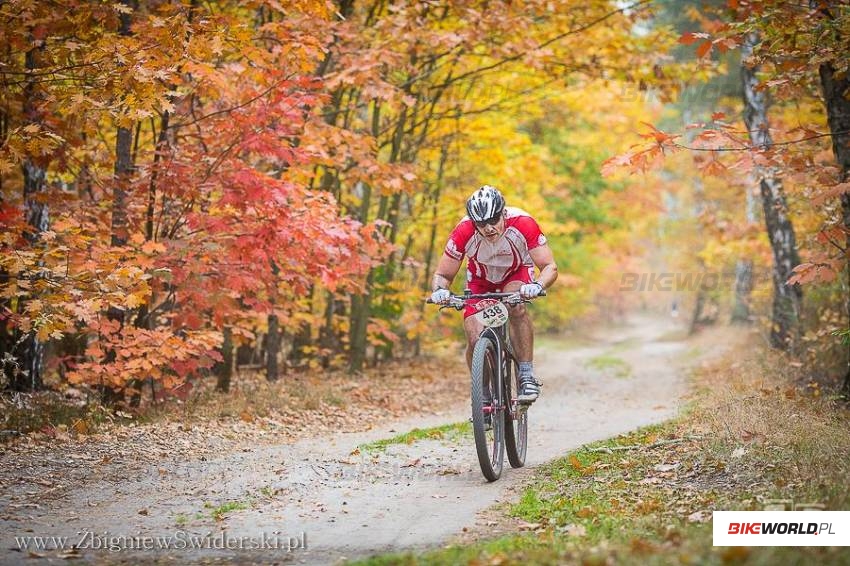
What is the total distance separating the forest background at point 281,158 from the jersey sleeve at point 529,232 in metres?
0.99

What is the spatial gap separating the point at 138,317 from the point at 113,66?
3.74 metres

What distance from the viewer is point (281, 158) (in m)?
10.1

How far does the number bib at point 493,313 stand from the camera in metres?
6.91

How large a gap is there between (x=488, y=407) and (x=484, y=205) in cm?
168

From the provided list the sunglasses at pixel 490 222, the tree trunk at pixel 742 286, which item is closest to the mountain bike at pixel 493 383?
the sunglasses at pixel 490 222

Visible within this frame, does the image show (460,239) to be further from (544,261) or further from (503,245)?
(544,261)

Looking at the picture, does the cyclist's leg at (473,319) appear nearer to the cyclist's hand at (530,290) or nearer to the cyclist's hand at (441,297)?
the cyclist's hand at (441,297)

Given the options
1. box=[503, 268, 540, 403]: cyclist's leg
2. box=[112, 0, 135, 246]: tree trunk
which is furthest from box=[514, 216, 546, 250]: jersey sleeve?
box=[112, 0, 135, 246]: tree trunk

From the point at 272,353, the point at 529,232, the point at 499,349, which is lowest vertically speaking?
the point at 272,353

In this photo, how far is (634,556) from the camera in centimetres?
397

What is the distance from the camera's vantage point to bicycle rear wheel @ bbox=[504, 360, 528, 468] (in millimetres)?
7117

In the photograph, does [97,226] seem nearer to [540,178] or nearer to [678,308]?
[540,178]

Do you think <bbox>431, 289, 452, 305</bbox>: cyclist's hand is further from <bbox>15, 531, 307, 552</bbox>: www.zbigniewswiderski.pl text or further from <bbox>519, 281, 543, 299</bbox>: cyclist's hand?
<bbox>15, 531, 307, 552</bbox>: www.zbigniewswiderski.pl text

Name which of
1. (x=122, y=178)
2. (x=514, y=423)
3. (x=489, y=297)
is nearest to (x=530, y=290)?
(x=489, y=297)
